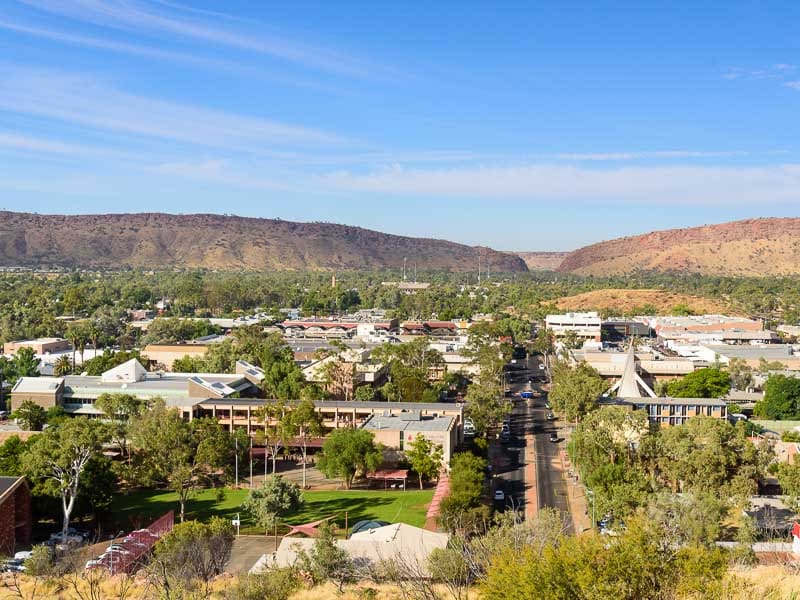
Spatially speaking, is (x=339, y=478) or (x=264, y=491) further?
(x=339, y=478)

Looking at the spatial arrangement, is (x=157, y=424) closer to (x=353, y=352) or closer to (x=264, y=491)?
(x=264, y=491)

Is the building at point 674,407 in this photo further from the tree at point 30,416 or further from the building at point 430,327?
the building at point 430,327

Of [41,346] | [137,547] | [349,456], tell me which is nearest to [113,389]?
[349,456]

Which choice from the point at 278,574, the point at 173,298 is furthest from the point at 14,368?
the point at 173,298

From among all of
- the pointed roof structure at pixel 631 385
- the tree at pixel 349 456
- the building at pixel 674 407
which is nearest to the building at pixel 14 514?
the tree at pixel 349 456

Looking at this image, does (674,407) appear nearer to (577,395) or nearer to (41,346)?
(577,395)

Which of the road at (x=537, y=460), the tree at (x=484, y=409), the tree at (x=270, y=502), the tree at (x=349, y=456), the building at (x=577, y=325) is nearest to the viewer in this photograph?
the tree at (x=270, y=502)
